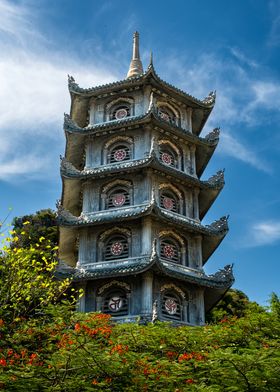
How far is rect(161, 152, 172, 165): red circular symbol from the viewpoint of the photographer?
2248 centimetres

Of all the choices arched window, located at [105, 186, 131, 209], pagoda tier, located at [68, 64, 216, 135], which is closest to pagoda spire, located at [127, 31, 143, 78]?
pagoda tier, located at [68, 64, 216, 135]

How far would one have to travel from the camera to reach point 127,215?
19.9 metres

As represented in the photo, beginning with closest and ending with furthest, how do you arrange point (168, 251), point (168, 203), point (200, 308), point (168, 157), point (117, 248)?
1. point (200, 308)
2. point (117, 248)
3. point (168, 251)
4. point (168, 203)
5. point (168, 157)

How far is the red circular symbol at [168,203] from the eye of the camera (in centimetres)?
2147

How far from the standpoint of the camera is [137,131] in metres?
22.6

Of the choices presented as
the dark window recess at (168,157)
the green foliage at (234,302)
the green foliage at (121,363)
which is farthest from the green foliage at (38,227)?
the green foliage at (121,363)

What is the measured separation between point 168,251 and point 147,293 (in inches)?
103

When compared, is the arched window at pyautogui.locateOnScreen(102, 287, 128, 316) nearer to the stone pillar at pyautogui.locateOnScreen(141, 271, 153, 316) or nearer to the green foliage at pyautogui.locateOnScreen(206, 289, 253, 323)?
the stone pillar at pyautogui.locateOnScreen(141, 271, 153, 316)

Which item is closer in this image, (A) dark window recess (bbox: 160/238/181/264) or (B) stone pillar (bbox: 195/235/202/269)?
(A) dark window recess (bbox: 160/238/181/264)


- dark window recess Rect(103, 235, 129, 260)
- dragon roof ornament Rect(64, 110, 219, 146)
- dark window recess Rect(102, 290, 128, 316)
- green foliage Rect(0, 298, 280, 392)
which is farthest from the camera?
dragon roof ornament Rect(64, 110, 219, 146)

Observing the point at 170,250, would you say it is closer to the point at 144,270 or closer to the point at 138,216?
the point at 138,216

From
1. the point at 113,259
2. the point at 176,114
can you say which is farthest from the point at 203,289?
the point at 176,114

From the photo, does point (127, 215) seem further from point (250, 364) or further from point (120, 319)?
point (250, 364)

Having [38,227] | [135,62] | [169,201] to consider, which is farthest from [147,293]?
[38,227]
